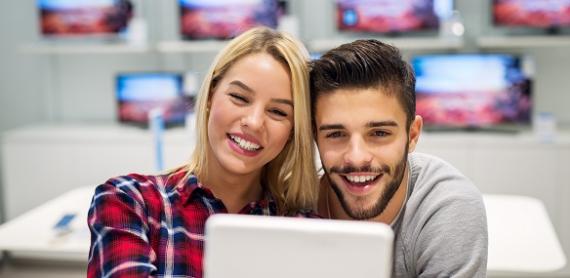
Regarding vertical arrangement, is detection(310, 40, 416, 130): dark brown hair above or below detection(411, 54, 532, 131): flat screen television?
above

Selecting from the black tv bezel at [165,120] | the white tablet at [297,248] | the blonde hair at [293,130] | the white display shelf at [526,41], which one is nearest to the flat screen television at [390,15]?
the white display shelf at [526,41]

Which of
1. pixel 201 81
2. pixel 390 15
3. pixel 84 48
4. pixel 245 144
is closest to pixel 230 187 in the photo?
pixel 245 144

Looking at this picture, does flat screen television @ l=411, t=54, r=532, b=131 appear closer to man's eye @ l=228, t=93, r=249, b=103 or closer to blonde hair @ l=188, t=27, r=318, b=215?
blonde hair @ l=188, t=27, r=318, b=215

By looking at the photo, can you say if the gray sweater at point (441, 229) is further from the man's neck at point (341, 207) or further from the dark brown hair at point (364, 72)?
the dark brown hair at point (364, 72)

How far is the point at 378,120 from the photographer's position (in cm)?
133

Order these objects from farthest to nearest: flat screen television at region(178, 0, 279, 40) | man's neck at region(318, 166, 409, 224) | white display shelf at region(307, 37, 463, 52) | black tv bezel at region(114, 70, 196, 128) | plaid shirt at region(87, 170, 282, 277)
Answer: black tv bezel at region(114, 70, 196, 128) → flat screen television at region(178, 0, 279, 40) → white display shelf at region(307, 37, 463, 52) → man's neck at region(318, 166, 409, 224) → plaid shirt at region(87, 170, 282, 277)

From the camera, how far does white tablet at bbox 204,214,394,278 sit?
60cm

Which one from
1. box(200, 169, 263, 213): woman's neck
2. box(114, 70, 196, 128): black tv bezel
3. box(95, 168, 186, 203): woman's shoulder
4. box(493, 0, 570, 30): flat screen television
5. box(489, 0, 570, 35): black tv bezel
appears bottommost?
box(114, 70, 196, 128): black tv bezel

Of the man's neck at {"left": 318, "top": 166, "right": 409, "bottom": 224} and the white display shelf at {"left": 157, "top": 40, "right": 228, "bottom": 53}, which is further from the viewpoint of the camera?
the white display shelf at {"left": 157, "top": 40, "right": 228, "bottom": 53}

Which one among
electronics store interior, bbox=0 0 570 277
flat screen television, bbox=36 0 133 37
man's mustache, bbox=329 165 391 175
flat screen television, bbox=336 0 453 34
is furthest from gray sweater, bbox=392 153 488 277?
flat screen television, bbox=36 0 133 37

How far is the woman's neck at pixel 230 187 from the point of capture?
1466mm

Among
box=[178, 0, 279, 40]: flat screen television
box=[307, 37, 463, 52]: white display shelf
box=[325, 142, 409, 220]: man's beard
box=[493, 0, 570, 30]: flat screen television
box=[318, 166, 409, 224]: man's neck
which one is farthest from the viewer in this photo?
box=[178, 0, 279, 40]: flat screen television

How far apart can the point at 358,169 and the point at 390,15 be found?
2875 mm

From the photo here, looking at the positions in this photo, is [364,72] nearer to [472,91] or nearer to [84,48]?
[472,91]
